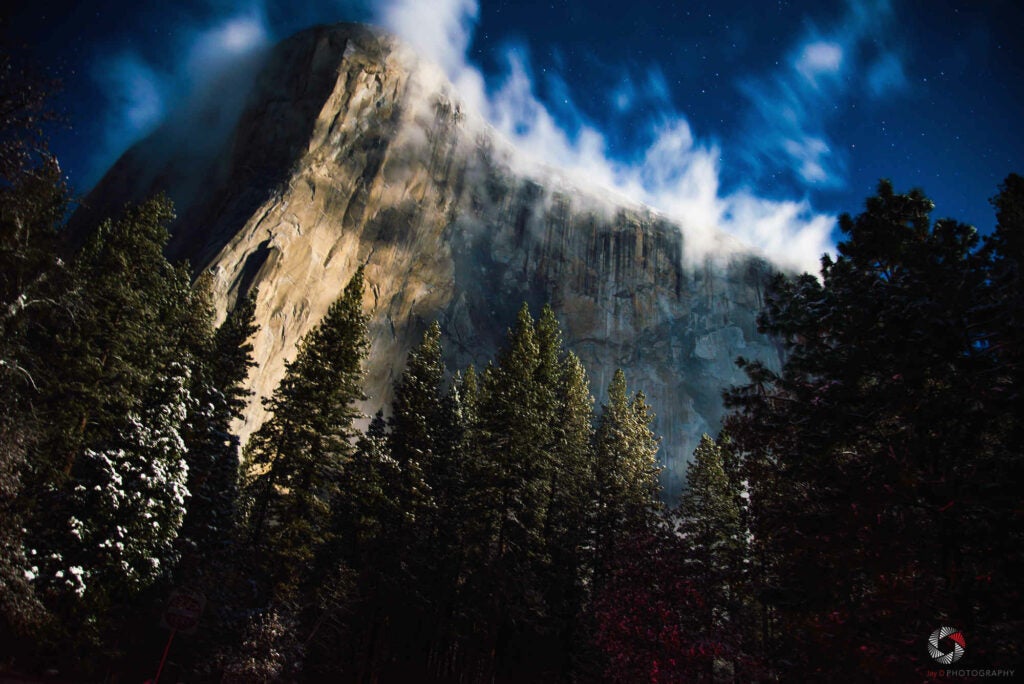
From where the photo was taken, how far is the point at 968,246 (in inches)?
440

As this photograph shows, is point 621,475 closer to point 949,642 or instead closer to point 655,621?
point 655,621

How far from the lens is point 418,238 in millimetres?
72625

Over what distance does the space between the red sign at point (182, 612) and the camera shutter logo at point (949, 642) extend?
36.0 feet

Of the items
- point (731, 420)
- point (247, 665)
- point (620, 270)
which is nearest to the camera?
point (731, 420)

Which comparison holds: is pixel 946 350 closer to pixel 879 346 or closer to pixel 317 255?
pixel 879 346

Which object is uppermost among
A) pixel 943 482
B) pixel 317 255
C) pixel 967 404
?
pixel 317 255

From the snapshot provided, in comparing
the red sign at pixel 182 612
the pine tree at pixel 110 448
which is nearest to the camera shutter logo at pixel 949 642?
the red sign at pixel 182 612

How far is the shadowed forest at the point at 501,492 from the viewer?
8703mm

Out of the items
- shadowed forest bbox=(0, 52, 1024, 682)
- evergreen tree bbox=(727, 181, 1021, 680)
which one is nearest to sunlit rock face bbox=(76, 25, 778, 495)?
shadowed forest bbox=(0, 52, 1024, 682)

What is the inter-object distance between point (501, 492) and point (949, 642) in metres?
16.8

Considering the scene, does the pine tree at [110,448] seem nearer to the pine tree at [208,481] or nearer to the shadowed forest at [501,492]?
the shadowed forest at [501,492]

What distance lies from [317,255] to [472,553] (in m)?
48.0

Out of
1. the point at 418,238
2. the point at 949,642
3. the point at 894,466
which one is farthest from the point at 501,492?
the point at 418,238

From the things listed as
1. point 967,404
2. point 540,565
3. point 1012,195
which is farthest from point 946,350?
point 540,565
